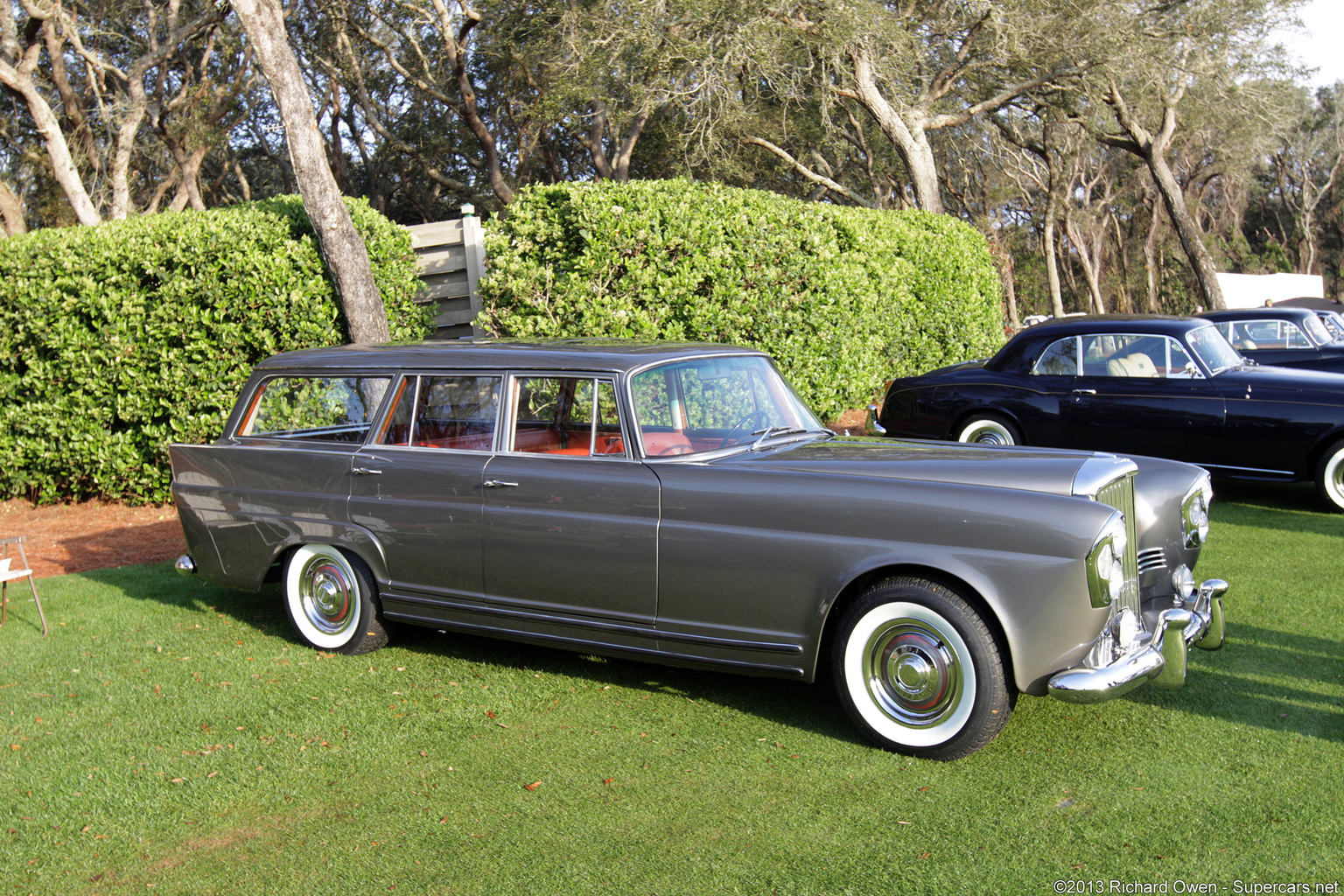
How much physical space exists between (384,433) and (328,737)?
1.66 metres

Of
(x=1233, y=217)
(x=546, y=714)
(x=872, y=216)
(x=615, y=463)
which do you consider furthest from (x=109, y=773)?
(x=1233, y=217)

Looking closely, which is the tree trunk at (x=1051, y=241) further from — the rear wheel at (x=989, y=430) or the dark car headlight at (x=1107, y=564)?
the dark car headlight at (x=1107, y=564)

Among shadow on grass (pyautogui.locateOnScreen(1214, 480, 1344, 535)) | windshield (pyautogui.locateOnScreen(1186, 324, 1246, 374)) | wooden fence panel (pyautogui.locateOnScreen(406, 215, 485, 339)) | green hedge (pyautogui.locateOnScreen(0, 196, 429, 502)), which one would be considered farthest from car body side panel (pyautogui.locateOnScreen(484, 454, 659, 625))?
wooden fence panel (pyautogui.locateOnScreen(406, 215, 485, 339))

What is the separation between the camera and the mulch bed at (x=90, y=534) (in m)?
8.10

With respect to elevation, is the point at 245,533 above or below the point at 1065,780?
above

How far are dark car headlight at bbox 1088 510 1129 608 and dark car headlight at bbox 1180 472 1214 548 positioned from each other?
1.28 metres

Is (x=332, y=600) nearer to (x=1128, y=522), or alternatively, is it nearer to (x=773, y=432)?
(x=773, y=432)

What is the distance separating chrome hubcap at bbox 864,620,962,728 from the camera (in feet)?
13.0

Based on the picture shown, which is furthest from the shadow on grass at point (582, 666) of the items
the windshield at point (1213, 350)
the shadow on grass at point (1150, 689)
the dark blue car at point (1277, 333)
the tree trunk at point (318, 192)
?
the dark blue car at point (1277, 333)

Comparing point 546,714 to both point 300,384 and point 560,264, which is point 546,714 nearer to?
point 300,384

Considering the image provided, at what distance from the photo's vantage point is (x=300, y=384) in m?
5.87

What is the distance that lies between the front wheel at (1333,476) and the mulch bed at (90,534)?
9.17 m

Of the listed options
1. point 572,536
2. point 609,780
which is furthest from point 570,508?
point 609,780

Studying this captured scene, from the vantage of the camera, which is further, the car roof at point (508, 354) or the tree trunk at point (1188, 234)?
the tree trunk at point (1188, 234)
